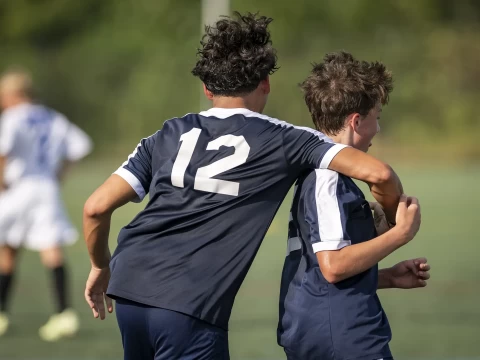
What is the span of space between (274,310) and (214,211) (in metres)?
5.04

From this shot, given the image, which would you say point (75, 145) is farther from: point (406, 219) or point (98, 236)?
point (406, 219)

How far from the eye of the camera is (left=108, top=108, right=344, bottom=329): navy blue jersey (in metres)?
2.88

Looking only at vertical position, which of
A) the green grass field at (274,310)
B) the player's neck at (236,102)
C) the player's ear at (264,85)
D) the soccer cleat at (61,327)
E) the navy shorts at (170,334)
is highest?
the player's ear at (264,85)

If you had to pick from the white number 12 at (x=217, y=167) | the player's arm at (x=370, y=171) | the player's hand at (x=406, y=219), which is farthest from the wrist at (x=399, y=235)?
the white number 12 at (x=217, y=167)

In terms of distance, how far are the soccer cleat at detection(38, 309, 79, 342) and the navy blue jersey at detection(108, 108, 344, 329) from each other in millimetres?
3981

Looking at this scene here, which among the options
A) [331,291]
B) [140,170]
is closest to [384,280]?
[331,291]

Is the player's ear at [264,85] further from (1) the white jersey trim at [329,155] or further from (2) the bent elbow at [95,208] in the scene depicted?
(2) the bent elbow at [95,208]

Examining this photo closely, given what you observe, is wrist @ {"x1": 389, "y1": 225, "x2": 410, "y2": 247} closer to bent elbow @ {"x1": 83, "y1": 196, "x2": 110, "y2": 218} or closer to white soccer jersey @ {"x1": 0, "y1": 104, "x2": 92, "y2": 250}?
bent elbow @ {"x1": 83, "y1": 196, "x2": 110, "y2": 218}

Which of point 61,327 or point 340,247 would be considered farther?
point 61,327

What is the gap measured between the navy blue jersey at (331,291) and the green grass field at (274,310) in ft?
9.96

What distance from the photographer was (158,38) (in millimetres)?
26641

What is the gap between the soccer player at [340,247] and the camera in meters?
2.82

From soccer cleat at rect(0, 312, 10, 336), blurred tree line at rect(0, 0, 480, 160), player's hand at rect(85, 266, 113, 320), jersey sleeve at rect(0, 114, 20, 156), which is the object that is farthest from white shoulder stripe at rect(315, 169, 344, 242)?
blurred tree line at rect(0, 0, 480, 160)

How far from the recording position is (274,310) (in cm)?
782
